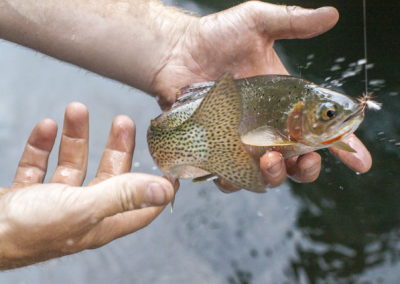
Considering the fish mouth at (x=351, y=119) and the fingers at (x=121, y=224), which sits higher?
the fish mouth at (x=351, y=119)

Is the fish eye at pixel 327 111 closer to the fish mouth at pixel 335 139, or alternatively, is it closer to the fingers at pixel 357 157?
the fish mouth at pixel 335 139

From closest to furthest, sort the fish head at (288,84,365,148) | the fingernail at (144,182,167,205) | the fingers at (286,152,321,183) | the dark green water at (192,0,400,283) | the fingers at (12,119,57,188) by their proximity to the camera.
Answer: the fingernail at (144,182,167,205) < the fish head at (288,84,365,148) < the fingers at (286,152,321,183) < the fingers at (12,119,57,188) < the dark green water at (192,0,400,283)

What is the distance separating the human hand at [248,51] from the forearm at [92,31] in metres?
0.21

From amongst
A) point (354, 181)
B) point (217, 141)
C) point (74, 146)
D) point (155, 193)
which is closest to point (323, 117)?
point (217, 141)

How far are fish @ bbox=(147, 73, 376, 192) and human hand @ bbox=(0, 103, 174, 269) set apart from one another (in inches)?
13.1

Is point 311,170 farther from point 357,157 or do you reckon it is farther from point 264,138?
point 264,138

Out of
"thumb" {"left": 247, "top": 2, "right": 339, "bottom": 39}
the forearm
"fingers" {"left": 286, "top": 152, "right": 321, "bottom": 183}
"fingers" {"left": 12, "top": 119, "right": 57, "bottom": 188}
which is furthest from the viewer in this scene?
the forearm

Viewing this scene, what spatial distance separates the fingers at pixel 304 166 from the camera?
2549mm

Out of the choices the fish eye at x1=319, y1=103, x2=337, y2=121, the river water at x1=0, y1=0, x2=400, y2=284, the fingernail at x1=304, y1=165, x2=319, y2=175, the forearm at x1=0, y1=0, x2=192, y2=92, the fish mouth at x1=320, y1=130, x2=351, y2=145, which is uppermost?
the forearm at x1=0, y1=0, x2=192, y2=92

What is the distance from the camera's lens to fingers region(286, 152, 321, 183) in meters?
2.55

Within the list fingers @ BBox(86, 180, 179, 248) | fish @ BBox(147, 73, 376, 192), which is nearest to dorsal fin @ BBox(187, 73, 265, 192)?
fish @ BBox(147, 73, 376, 192)

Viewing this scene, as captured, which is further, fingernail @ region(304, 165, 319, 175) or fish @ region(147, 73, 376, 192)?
fingernail @ region(304, 165, 319, 175)

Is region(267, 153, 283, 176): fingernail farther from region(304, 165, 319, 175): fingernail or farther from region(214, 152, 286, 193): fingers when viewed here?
region(304, 165, 319, 175): fingernail

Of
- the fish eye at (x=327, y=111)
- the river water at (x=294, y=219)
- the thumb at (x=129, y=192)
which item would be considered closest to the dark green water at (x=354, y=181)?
the river water at (x=294, y=219)
